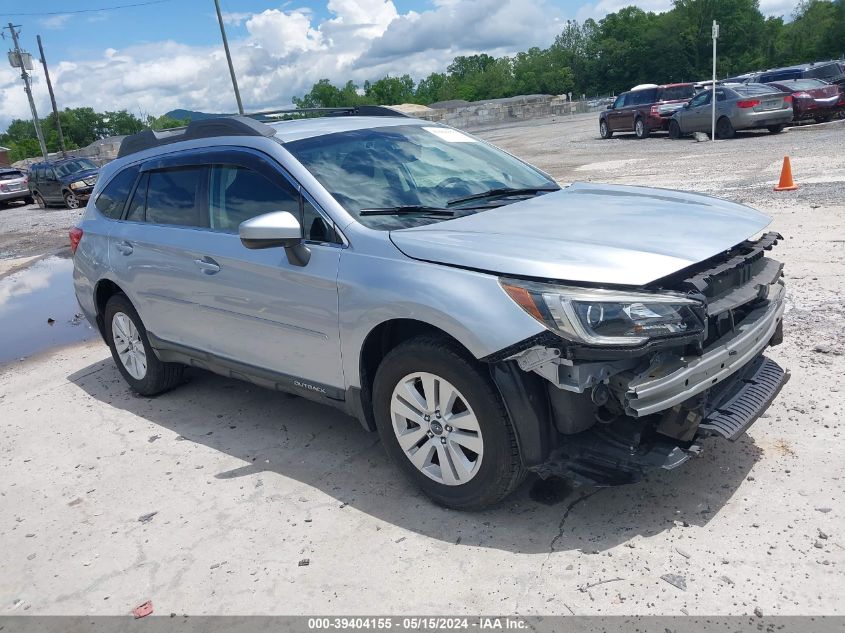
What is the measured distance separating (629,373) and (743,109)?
1925 centimetres

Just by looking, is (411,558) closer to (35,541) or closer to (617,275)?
(617,275)

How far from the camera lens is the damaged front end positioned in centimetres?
301

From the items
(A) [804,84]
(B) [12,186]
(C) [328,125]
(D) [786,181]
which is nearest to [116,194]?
(C) [328,125]

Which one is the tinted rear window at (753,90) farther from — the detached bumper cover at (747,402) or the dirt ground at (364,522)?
the detached bumper cover at (747,402)

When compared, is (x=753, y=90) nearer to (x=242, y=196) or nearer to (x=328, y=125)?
(x=328, y=125)

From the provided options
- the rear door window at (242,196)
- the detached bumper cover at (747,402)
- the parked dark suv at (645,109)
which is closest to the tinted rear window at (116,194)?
the rear door window at (242,196)

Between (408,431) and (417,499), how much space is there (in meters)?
0.42

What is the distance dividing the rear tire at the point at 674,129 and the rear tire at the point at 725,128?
166 cm

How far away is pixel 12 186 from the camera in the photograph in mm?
29922

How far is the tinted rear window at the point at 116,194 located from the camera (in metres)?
5.68

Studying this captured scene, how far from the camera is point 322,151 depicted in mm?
4305

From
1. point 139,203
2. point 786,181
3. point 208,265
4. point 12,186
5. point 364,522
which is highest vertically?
point 139,203

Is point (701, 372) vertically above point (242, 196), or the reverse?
point (242, 196)

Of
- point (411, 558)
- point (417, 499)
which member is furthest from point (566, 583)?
point (417, 499)
